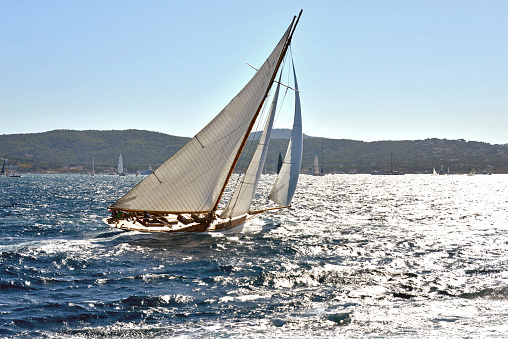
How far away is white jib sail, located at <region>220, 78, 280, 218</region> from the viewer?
31.4m

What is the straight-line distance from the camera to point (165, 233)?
30078 mm

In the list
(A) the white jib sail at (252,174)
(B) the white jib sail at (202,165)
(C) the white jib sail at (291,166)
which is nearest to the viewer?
(B) the white jib sail at (202,165)

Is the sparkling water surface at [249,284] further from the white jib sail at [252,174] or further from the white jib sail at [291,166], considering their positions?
the white jib sail at [291,166]

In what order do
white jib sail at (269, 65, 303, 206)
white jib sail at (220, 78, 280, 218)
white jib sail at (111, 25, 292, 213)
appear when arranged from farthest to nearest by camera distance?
1. white jib sail at (269, 65, 303, 206)
2. white jib sail at (220, 78, 280, 218)
3. white jib sail at (111, 25, 292, 213)

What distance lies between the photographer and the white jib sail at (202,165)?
1146 inches

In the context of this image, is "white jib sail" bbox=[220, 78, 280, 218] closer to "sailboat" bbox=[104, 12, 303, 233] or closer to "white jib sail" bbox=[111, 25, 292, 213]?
"sailboat" bbox=[104, 12, 303, 233]

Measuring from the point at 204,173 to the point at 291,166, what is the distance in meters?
8.26

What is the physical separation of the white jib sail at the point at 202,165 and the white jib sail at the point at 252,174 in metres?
1.82

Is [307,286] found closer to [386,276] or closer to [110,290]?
[386,276]

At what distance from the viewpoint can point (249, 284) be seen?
18.8 meters

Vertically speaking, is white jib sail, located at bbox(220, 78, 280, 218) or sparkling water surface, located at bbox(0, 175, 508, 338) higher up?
white jib sail, located at bbox(220, 78, 280, 218)

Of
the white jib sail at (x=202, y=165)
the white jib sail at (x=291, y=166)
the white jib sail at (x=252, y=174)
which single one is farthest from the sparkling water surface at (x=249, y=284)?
the white jib sail at (x=291, y=166)

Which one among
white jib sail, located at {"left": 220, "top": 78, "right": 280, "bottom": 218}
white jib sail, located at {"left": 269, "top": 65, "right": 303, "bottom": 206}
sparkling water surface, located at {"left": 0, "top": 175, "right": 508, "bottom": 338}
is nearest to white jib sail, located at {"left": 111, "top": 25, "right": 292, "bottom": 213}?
white jib sail, located at {"left": 220, "top": 78, "right": 280, "bottom": 218}

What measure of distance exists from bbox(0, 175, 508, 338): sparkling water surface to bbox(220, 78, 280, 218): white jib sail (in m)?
1.57
